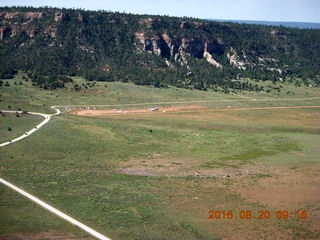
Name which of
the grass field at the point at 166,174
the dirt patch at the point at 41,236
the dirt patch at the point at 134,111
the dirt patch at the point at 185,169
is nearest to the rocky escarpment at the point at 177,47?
the dirt patch at the point at 134,111

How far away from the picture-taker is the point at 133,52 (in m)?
167

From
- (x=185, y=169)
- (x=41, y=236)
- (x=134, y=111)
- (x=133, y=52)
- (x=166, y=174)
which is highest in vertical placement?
(x=133, y=52)

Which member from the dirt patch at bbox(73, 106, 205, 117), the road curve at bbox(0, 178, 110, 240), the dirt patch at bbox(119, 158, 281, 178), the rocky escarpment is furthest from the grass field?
the rocky escarpment

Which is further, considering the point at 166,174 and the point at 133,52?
the point at 133,52

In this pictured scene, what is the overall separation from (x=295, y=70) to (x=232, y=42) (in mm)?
29517

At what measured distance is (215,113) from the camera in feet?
351

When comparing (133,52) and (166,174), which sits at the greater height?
(133,52)

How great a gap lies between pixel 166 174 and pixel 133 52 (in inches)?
4548
